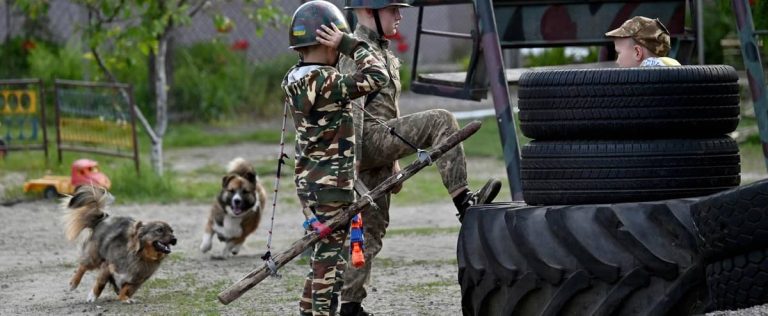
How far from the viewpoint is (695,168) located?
233 inches

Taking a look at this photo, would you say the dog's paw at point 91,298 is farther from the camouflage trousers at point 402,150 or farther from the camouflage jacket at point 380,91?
the camouflage jacket at point 380,91

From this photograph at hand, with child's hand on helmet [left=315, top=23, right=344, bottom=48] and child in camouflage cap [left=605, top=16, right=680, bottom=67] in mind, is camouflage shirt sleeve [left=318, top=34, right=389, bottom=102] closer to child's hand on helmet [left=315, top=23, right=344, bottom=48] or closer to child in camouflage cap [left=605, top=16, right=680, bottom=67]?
child's hand on helmet [left=315, top=23, right=344, bottom=48]

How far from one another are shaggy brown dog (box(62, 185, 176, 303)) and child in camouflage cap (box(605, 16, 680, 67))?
3.34m

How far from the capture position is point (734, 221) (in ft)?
17.3

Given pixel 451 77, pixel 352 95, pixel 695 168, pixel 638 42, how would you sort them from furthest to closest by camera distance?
pixel 451 77 < pixel 638 42 < pixel 352 95 < pixel 695 168

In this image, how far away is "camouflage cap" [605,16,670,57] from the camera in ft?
23.1

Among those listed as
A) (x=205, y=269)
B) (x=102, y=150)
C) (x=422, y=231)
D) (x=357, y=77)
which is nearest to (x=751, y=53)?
(x=357, y=77)

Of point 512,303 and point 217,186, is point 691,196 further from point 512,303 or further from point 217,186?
point 217,186

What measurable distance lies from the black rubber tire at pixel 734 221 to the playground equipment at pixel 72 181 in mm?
8277

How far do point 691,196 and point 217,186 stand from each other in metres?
9.01

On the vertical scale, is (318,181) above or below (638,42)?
below

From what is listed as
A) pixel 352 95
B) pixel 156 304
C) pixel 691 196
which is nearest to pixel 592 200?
pixel 691 196

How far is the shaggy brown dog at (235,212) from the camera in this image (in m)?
10.5

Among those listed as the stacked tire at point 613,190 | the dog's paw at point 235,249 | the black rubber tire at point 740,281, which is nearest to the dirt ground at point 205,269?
the dog's paw at point 235,249
